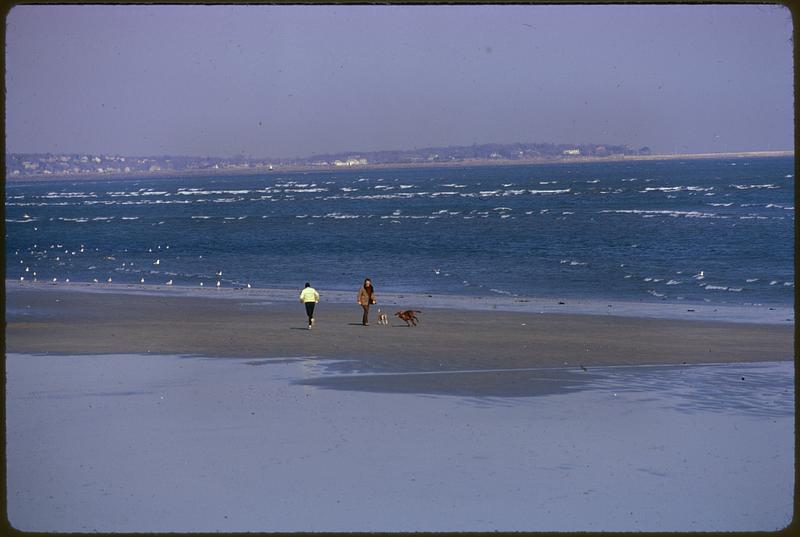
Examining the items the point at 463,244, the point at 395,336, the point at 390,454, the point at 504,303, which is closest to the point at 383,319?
the point at 395,336

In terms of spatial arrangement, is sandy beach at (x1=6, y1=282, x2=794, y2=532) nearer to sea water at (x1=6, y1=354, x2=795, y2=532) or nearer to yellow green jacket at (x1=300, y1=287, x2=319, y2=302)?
sea water at (x1=6, y1=354, x2=795, y2=532)

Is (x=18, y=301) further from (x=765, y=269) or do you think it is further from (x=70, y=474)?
(x=765, y=269)

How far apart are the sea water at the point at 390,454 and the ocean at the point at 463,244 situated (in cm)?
2162

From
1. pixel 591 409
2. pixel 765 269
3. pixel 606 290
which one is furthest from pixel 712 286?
pixel 591 409

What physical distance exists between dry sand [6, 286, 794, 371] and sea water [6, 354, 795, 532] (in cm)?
260

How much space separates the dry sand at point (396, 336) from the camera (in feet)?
72.0

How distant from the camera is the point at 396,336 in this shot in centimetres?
2520

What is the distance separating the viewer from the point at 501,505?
1107 cm

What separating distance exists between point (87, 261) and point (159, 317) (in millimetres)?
31122

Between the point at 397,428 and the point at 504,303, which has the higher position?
the point at 397,428

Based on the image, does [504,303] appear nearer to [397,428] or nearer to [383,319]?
[383,319]

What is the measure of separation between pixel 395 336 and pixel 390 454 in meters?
12.1

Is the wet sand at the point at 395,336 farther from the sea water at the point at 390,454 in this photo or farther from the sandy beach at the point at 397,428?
the sea water at the point at 390,454

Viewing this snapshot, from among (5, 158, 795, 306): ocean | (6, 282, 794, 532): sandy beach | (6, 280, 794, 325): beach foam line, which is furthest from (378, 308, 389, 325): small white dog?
(5, 158, 795, 306): ocean
